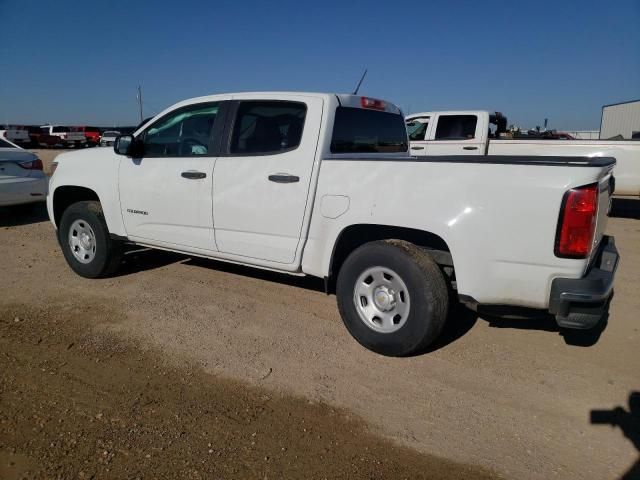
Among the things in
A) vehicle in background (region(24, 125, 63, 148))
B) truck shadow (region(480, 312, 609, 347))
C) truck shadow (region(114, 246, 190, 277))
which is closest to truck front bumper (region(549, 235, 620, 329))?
truck shadow (region(480, 312, 609, 347))

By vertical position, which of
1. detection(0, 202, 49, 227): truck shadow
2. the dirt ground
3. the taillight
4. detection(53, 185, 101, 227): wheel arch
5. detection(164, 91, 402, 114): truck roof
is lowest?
the dirt ground

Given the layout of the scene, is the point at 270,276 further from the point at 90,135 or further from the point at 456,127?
the point at 90,135

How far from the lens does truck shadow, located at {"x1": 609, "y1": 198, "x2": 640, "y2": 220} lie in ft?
32.6

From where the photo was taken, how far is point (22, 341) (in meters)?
3.74

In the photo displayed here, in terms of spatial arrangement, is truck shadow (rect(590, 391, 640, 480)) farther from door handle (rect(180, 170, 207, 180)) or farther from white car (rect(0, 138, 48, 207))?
white car (rect(0, 138, 48, 207))

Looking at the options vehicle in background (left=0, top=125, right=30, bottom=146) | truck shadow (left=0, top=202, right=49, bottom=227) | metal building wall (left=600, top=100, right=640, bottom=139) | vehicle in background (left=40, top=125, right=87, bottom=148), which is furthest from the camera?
vehicle in background (left=40, top=125, right=87, bottom=148)

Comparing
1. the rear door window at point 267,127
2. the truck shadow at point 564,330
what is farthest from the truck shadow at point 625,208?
the rear door window at point 267,127

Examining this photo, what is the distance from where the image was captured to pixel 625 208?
35.3 ft

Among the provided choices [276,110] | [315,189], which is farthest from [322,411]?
[276,110]

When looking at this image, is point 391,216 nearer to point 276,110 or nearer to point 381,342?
point 381,342

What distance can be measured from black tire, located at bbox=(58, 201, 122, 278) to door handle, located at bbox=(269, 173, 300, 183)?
2245 mm

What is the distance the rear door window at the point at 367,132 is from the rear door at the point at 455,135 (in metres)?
5.81

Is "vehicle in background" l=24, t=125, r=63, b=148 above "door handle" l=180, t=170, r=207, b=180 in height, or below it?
above

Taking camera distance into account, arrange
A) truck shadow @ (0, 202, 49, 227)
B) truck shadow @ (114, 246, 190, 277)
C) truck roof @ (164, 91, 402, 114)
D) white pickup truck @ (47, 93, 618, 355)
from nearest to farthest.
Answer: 1. white pickup truck @ (47, 93, 618, 355)
2. truck roof @ (164, 91, 402, 114)
3. truck shadow @ (114, 246, 190, 277)
4. truck shadow @ (0, 202, 49, 227)
